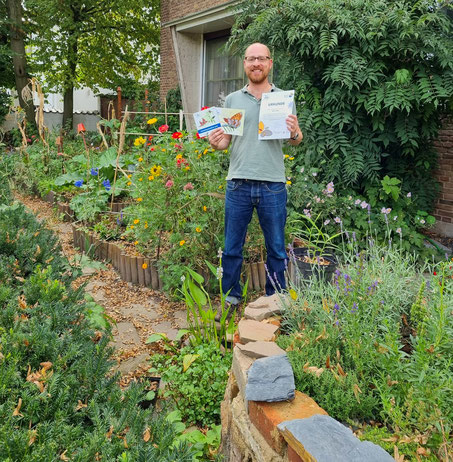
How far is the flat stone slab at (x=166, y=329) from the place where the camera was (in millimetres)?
3403

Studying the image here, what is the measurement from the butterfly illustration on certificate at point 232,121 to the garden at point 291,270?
85cm

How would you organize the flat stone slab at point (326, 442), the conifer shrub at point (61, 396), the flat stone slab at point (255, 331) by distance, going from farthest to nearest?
the flat stone slab at point (255, 331) → the flat stone slab at point (326, 442) → the conifer shrub at point (61, 396)

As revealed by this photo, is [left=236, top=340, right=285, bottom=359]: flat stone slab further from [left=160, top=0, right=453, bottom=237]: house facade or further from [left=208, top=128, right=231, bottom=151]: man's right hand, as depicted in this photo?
[left=160, top=0, right=453, bottom=237]: house facade

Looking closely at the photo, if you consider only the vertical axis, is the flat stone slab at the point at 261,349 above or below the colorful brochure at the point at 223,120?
below

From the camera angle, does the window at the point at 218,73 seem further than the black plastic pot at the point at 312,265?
Yes

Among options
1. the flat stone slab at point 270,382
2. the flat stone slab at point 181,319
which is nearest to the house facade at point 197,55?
the flat stone slab at point 181,319

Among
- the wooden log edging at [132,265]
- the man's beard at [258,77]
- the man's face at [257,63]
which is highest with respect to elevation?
the man's face at [257,63]

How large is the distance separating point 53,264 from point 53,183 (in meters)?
5.38

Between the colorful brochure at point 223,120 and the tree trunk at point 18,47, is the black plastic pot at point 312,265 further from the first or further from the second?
the tree trunk at point 18,47

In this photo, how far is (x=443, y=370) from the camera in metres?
1.61

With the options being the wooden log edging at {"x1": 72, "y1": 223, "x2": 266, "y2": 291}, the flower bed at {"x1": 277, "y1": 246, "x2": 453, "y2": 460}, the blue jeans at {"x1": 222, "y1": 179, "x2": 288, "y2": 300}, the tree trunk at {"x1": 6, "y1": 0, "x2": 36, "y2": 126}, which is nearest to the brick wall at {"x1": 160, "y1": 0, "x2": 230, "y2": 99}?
the tree trunk at {"x1": 6, "y1": 0, "x2": 36, "y2": 126}

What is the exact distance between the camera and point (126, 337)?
339 centimetres

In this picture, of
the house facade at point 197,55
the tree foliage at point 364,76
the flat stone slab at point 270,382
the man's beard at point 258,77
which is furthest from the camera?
the house facade at point 197,55

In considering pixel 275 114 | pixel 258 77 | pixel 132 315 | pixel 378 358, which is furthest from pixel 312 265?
pixel 132 315
